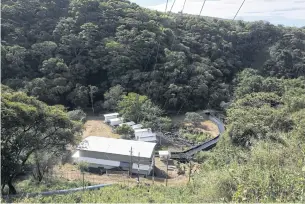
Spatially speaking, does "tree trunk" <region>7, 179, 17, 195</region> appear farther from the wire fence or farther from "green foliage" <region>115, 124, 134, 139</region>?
"green foliage" <region>115, 124, 134, 139</region>

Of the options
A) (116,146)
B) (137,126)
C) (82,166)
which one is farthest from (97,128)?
(82,166)

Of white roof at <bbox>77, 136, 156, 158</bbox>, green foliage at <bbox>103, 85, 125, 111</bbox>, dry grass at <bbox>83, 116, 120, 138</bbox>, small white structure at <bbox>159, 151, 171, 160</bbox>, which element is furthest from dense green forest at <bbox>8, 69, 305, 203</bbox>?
green foliage at <bbox>103, 85, 125, 111</bbox>

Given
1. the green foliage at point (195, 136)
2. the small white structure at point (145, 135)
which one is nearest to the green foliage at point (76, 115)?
the small white structure at point (145, 135)

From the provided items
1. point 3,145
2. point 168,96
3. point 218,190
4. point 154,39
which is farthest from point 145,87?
point 218,190

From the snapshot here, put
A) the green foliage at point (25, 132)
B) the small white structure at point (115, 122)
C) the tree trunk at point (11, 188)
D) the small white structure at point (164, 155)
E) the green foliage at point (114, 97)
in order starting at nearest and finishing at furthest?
the green foliage at point (25, 132) → the tree trunk at point (11, 188) → the small white structure at point (164, 155) → the small white structure at point (115, 122) → the green foliage at point (114, 97)

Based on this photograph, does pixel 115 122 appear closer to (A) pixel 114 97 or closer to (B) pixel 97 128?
(B) pixel 97 128

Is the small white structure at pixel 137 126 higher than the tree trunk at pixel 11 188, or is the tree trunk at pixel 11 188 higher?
→ the tree trunk at pixel 11 188

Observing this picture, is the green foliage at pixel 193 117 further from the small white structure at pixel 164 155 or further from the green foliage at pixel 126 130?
the small white structure at pixel 164 155
